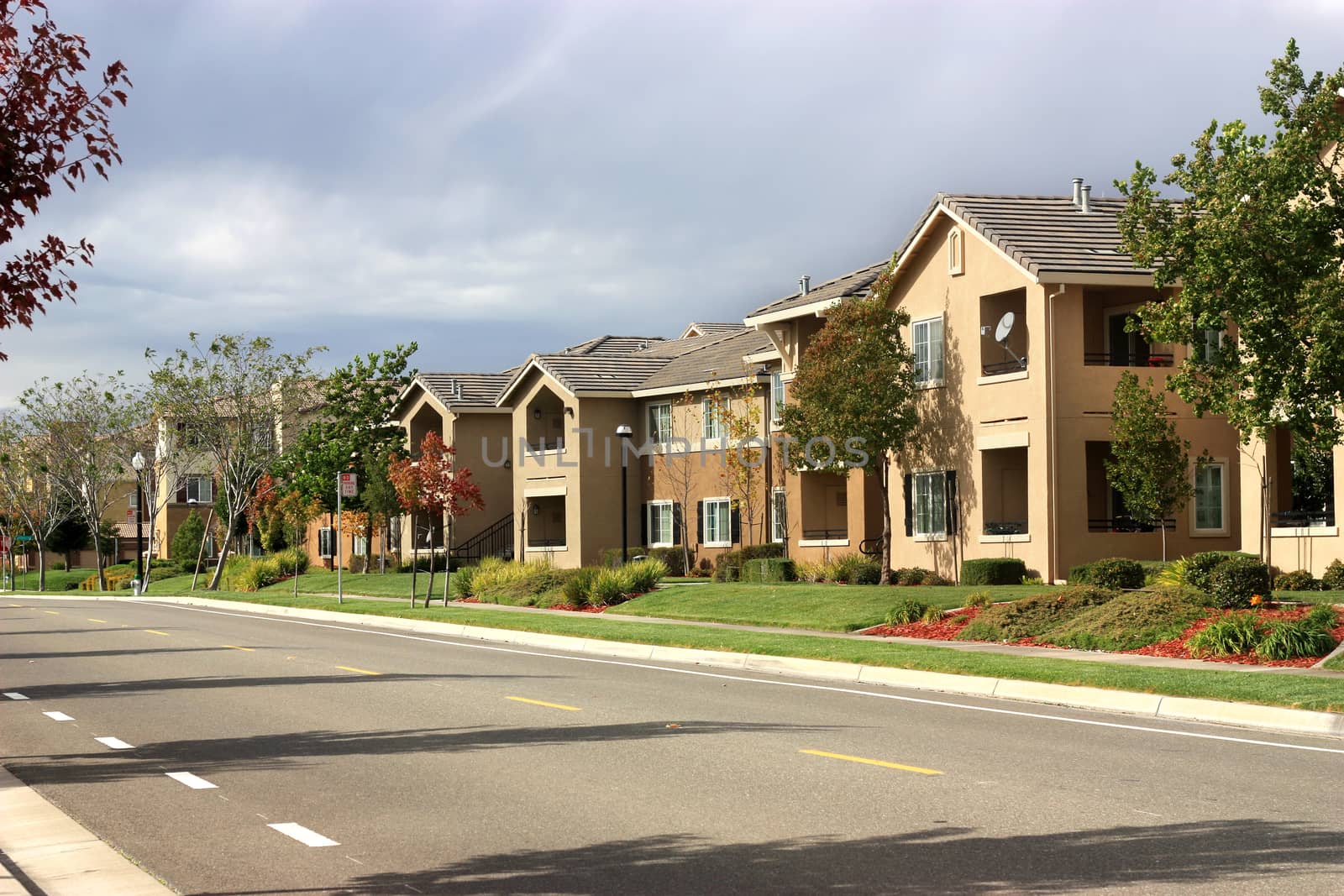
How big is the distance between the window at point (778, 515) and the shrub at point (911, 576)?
776 cm

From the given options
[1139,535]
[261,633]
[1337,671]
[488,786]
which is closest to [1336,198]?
[1337,671]

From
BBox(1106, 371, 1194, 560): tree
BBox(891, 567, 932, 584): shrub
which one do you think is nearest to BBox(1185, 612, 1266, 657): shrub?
BBox(1106, 371, 1194, 560): tree

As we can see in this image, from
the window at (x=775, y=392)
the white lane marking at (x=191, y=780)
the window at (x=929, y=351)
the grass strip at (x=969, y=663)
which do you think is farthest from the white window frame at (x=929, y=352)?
the white lane marking at (x=191, y=780)

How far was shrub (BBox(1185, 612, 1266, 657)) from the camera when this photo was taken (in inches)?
735

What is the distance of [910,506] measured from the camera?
112ft

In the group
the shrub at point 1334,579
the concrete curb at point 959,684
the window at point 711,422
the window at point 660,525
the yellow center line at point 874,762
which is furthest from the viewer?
the window at point 660,525

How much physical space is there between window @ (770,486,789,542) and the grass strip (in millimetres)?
12540

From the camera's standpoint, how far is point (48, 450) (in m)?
67.2

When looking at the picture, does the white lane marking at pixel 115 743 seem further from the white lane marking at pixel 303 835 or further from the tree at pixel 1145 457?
the tree at pixel 1145 457

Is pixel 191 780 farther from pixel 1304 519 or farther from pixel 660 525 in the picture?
pixel 660 525

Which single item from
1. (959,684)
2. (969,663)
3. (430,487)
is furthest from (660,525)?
(959,684)

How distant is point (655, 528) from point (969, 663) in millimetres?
29702

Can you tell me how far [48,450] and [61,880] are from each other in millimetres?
64675

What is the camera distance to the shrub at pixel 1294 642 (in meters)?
18.1
